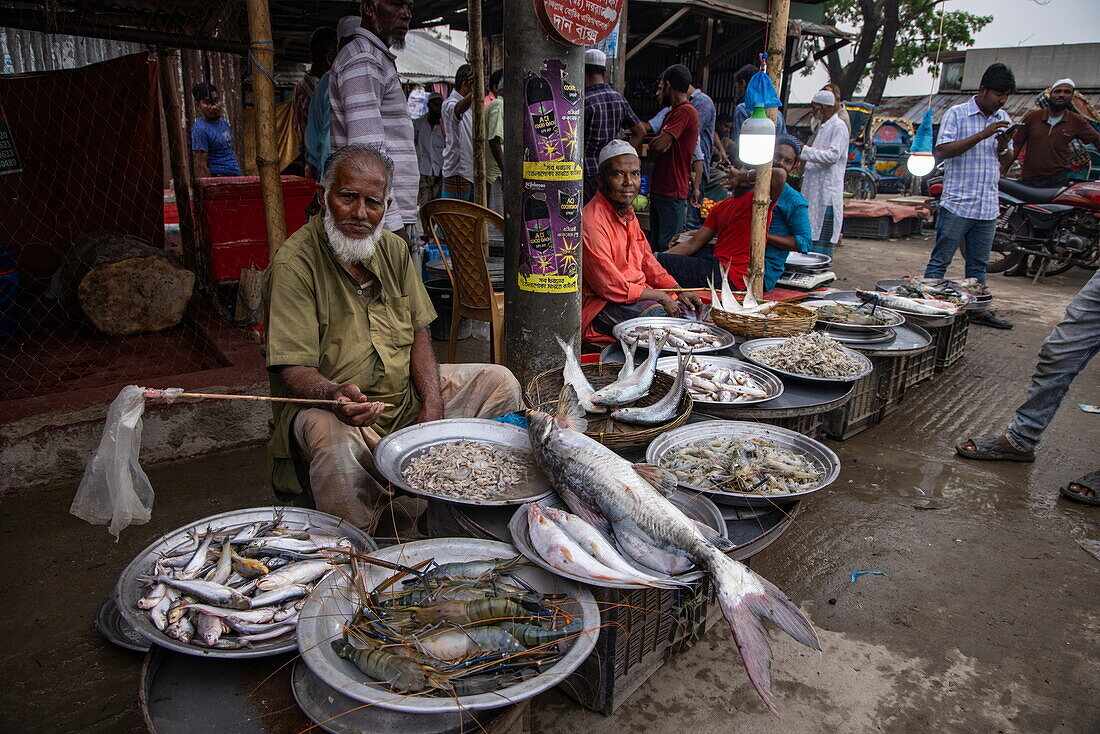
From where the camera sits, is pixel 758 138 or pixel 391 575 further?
pixel 758 138

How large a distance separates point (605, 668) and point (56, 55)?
369 inches

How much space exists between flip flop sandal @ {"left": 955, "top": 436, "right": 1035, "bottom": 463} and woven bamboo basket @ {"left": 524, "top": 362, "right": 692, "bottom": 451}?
8.36ft

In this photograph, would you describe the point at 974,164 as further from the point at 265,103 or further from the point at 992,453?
the point at 265,103

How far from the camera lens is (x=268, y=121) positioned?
3373mm

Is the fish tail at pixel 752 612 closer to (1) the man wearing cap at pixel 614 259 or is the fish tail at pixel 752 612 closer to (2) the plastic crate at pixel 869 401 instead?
(1) the man wearing cap at pixel 614 259

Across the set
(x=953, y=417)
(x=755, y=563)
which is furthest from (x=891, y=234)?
(x=755, y=563)

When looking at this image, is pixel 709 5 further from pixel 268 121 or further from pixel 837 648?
pixel 837 648

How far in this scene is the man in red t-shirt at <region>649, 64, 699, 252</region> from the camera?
7.32 m

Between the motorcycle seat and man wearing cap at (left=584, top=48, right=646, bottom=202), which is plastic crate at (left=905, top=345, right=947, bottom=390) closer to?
man wearing cap at (left=584, top=48, right=646, bottom=202)

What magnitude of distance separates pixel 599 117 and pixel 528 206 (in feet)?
12.4

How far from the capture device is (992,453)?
444 cm

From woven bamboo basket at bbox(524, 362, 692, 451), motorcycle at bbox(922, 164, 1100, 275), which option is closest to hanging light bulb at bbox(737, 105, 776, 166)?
woven bamboo basket at bbox(524, 362, 692, 451)

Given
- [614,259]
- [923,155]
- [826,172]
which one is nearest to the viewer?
[614,259]

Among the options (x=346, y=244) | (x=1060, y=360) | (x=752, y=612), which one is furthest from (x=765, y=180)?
(x=752, y=612)
